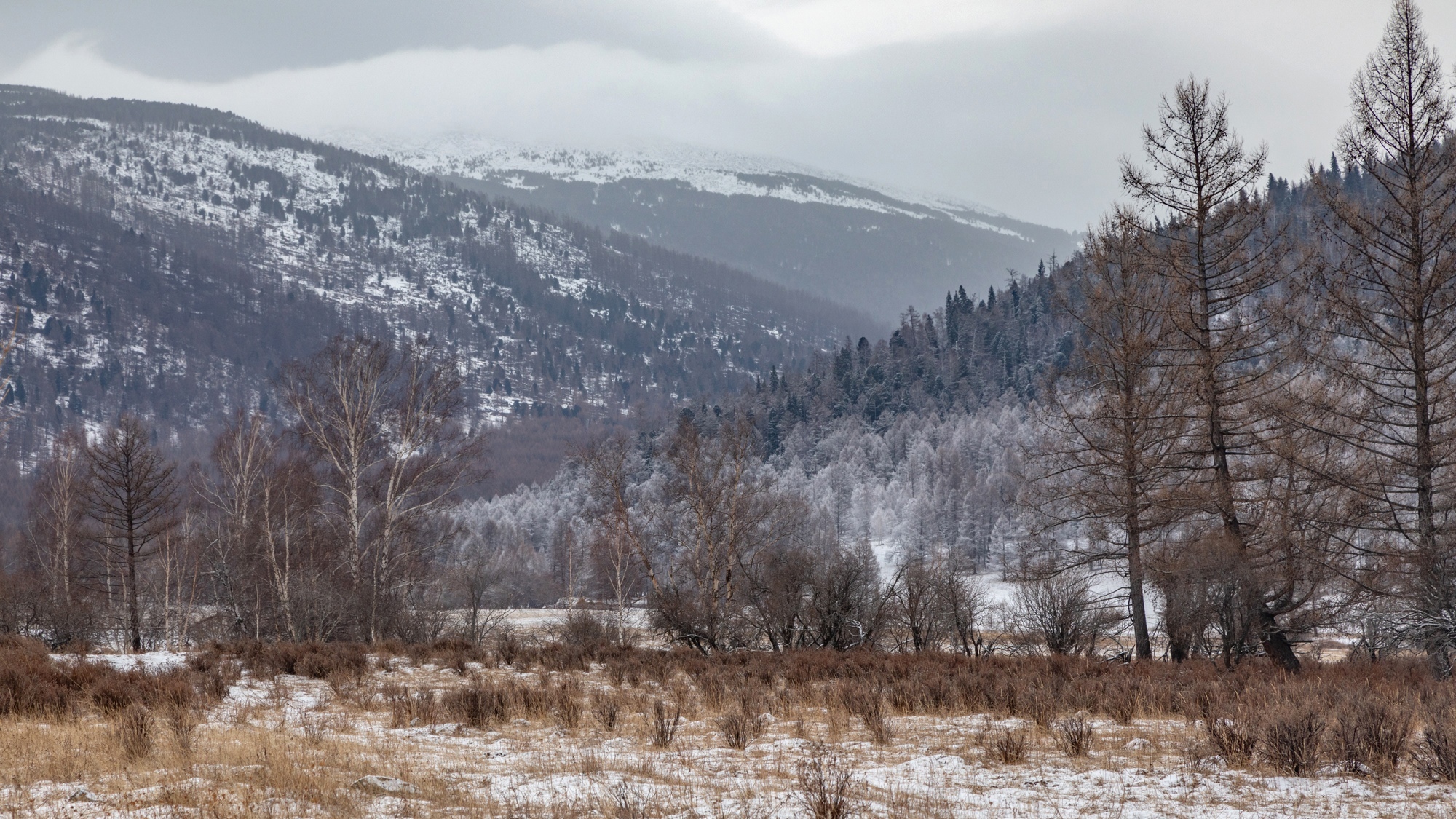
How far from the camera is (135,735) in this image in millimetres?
7836

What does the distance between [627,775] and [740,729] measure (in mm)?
1850

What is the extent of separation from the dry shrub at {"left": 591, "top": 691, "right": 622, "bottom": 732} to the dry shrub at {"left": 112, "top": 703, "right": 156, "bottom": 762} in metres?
4.36

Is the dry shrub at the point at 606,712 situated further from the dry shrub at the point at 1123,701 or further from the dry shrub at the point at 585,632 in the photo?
the dry shrub at the point at 585,632

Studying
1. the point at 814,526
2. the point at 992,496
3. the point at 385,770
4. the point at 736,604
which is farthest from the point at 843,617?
the point at 992,496

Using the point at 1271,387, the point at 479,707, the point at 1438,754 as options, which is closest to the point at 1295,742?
the point at 1438,754

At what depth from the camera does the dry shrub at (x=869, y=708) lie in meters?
9.63

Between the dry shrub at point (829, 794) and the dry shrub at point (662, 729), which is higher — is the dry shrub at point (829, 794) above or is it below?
above

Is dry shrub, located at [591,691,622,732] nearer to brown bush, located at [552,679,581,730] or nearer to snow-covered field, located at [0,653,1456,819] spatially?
snow-covered field, located at [0,653,1456,819]

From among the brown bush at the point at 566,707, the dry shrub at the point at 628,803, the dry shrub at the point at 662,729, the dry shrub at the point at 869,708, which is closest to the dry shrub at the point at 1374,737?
the dry shrub at the point at 869,708

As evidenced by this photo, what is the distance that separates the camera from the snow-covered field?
6312 millimetres

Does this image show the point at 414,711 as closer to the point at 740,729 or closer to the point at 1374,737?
the point at 740,729

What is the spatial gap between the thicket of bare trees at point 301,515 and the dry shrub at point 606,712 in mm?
14016

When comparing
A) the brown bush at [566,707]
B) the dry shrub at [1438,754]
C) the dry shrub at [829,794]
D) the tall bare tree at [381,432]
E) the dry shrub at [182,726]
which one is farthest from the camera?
the tall bare tree at [381,432]

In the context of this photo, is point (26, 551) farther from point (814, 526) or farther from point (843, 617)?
point (814, 526)
